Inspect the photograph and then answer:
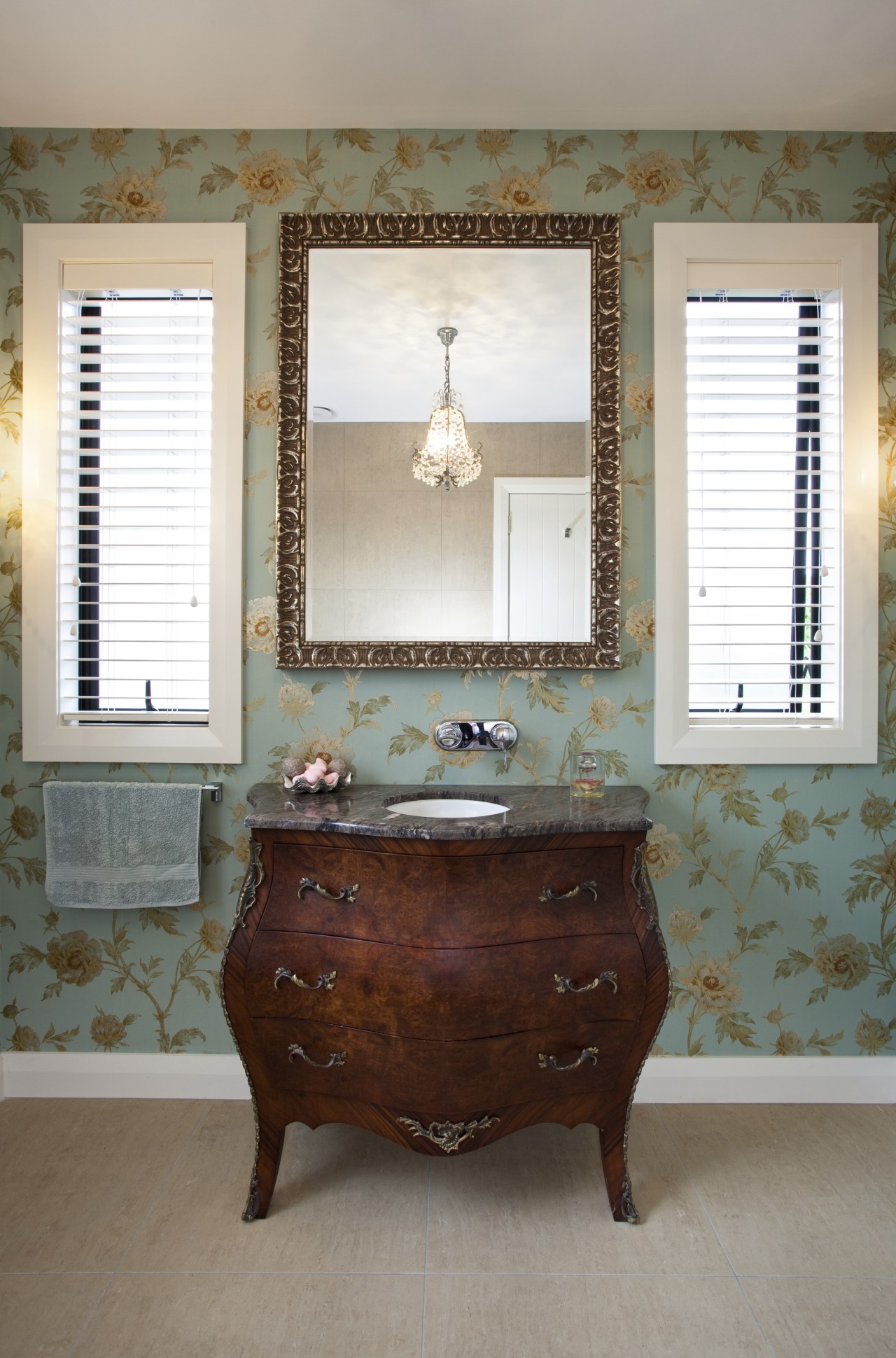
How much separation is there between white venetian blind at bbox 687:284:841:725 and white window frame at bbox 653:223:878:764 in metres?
0.03

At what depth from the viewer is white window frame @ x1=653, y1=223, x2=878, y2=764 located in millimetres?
2213

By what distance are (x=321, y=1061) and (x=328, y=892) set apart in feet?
1.18

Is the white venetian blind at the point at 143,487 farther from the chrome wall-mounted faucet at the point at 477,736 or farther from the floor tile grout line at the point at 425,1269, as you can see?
the floor tile grout line at the point at 425,1269

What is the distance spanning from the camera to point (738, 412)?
224cm

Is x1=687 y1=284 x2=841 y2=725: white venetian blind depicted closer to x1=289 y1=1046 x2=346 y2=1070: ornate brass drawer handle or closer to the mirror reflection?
the mirror reflection

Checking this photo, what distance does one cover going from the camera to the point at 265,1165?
1771mm

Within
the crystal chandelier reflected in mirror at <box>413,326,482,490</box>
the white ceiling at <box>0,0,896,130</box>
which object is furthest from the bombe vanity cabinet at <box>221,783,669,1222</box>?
the white ceiling at <box>0,0,896,130</box>

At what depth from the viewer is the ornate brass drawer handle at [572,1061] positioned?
66.7 inches

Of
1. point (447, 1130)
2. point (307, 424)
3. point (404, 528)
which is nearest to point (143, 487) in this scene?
point (307, 424)

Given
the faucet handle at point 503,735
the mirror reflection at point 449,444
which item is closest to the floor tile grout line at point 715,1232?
the faucet handle at point 503,735

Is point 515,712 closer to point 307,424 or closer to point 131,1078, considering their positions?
point 307,424

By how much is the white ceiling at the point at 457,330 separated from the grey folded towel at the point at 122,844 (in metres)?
1.15

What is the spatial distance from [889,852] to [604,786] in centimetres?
86

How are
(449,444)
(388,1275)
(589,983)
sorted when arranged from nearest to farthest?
(388,1275)
(589,983)
(449,444)
